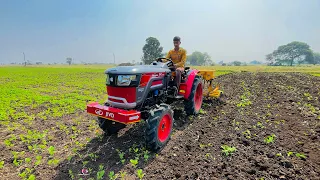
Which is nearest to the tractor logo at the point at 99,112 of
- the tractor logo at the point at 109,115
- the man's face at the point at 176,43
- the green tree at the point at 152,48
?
the tractor logo at the point at 109,115

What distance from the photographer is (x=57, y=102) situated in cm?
852

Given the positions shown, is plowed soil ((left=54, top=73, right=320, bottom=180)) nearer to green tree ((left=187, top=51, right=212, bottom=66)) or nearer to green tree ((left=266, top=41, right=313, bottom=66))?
green tree ((left=266, top=41, right=313, bottom=66))

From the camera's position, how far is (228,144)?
4215mm

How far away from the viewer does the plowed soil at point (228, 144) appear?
3311mm

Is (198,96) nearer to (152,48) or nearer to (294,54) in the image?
(152,48)

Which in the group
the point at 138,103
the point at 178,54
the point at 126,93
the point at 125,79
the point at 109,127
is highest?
the point at 178,54

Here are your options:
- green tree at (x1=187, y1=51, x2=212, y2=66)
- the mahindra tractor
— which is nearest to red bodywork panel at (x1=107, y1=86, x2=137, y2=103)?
the mahindra tractor

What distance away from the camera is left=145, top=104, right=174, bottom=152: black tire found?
379 centimetres

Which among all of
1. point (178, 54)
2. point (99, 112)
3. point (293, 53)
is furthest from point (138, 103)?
point (293, 53)

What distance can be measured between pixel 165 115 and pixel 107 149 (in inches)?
53.3

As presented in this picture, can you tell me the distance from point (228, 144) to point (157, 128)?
1.54 meters

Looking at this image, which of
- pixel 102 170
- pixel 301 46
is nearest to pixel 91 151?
pixel 102 170

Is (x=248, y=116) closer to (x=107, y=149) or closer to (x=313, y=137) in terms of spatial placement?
(x=313, y=137)

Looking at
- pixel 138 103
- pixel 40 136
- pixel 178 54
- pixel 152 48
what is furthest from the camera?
pixel 152 48
